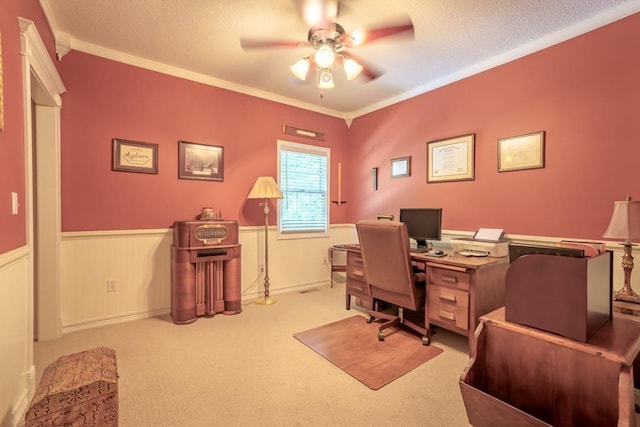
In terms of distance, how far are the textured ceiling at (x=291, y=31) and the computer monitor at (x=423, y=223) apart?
1.58m

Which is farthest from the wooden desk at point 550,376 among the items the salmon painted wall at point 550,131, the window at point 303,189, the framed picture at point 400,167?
the window at point 303,189

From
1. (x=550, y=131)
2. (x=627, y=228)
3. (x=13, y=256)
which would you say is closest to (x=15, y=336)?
(x=13, y=256)

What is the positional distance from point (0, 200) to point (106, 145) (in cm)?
179

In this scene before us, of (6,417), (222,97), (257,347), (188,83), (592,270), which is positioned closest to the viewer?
(592,270)

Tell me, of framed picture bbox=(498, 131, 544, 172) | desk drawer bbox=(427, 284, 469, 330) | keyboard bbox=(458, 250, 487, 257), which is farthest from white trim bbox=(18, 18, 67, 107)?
framed picture bbox=(498, 131, 544, 172)

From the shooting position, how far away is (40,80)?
2.15 meters

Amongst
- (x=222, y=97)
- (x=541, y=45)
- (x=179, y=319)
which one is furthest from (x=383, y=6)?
(x=179, y=319)

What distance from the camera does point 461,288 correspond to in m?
2.38

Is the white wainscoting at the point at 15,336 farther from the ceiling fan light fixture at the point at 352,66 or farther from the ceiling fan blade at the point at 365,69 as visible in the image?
the ceiling fan blade at the point at 365,69

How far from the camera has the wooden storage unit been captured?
2.32 metres

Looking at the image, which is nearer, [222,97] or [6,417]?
[6,417]

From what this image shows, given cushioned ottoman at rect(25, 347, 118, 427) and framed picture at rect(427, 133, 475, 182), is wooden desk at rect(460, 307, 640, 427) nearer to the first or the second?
cushioned ottoman at rect(25, 347, 118, 427)

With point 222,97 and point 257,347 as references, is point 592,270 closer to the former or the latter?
point 257,347

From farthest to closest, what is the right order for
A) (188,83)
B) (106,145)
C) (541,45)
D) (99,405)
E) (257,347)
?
(188,83) < (106,145) < (541,45) < (257,347) < (99,405)
